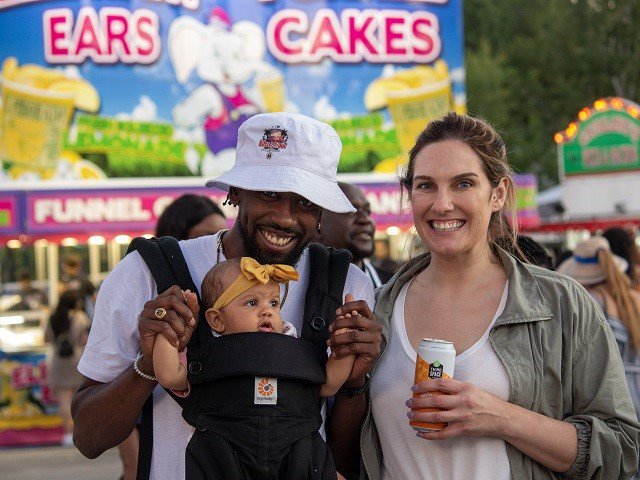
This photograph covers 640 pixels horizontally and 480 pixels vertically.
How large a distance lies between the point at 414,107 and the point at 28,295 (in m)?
5.86

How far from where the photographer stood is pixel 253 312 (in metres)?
3.17

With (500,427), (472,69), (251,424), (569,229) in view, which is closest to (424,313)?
(500,427)

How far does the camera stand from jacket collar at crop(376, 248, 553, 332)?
11.3 ft

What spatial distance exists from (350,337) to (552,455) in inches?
30.9

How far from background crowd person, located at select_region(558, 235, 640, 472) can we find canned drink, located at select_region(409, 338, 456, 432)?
10.8 ft

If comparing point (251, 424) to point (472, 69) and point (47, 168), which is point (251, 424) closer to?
point (47, 168)

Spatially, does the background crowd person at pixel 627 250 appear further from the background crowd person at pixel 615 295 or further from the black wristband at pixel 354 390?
the black wristband at pixel 354 390

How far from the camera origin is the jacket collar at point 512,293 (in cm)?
344

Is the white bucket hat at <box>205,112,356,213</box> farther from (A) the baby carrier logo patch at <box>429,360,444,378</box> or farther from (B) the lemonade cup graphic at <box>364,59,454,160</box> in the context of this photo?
(B) the lemonade cup graphic at <box>364,59,454,160</box>

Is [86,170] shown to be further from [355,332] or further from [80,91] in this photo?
[355,332]

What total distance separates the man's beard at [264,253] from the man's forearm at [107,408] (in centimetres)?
52

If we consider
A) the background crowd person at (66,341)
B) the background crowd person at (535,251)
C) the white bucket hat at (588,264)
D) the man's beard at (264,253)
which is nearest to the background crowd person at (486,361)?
the man's beard at (264,253)

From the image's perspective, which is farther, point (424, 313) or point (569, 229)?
point (569, 229)

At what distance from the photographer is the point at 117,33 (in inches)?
553
